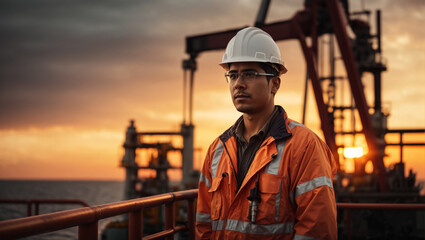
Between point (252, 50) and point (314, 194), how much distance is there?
990mm

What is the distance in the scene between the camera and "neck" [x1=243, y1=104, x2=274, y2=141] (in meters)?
2.87

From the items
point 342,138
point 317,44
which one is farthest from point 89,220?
point 342,138

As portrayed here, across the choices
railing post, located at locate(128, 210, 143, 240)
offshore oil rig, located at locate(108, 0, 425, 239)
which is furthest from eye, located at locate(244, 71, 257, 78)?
offshore oil rig, located at locate(108, 0, 425, 239)

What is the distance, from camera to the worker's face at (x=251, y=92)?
9.06 feet

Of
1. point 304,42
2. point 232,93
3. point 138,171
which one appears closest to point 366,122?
point 304,42

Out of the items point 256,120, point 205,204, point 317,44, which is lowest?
point 205,204

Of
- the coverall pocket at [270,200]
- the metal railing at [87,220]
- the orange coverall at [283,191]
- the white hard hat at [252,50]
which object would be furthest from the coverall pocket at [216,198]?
the white hard hat at [252,50]

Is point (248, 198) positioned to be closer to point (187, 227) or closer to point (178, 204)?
point (187, 227)

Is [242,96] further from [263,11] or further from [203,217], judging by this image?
[263,11]

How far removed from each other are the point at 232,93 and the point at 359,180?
67.8ft

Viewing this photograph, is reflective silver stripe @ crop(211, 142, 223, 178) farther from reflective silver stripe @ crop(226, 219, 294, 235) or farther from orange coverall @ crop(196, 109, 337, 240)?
reflective silver stripe @ crop(226, 219, 294, 235)

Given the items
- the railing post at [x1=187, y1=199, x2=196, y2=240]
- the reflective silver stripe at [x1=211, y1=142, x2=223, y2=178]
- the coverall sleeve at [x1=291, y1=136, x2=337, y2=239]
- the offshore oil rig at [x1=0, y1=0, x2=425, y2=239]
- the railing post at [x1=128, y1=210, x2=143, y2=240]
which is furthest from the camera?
the offshore oil rig at [x1=0, y1=0, x2=425, y2=239]

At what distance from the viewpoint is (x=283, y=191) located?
101 inches

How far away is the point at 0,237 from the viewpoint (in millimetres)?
1984
